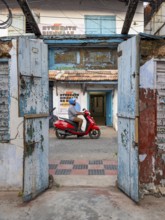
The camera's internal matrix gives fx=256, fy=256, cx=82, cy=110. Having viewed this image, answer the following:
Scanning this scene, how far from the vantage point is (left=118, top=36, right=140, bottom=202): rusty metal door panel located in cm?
408

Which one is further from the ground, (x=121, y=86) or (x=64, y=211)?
(x=121, y=86)

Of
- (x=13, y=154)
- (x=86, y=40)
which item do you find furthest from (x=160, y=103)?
(x=13, y=154)

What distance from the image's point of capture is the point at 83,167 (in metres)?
6.11

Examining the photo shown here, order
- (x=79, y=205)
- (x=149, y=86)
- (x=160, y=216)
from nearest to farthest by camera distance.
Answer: (x=160, y=216)
(x=79, y=205)
(x=149, y=86)

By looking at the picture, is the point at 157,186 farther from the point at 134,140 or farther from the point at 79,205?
the point at 79,205

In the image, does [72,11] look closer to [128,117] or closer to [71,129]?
[71,129]

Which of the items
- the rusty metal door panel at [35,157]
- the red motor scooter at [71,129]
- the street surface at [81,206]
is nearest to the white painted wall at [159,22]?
the red motor scooter at [71,129]

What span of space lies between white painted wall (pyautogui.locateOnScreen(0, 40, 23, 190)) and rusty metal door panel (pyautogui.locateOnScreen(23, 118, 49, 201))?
33cm

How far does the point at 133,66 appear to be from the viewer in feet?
13.4

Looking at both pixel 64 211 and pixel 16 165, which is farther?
pixel 16 165

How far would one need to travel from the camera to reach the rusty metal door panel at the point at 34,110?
13.7 feet

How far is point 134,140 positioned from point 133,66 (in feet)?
3.90

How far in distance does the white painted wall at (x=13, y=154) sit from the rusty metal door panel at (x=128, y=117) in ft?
5.96

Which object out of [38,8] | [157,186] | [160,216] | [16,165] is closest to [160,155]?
[157,186]
